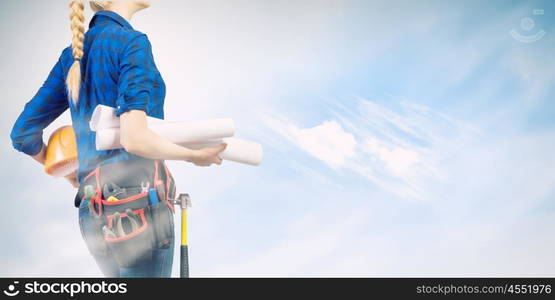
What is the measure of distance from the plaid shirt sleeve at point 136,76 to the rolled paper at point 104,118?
0.19 ft

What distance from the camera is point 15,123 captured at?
4.52 metres

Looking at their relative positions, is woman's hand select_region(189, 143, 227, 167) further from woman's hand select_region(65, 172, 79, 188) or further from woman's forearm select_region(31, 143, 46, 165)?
woman's forearm select_region(31, 143, 46, 165)

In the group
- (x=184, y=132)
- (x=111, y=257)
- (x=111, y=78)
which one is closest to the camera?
(x=111, y=78)

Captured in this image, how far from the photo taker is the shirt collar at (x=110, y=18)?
402cm

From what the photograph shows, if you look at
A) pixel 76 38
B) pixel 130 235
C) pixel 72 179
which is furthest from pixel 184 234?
pixel 76 38

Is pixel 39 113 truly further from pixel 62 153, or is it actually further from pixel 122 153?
pixel 122 153

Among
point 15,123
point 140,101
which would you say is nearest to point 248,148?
point 140,101

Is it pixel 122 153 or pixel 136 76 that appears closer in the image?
pixel 136 76

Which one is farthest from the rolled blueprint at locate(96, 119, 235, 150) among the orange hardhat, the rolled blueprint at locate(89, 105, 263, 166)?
the orange hardhat

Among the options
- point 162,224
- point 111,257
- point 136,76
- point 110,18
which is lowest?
point 111,257

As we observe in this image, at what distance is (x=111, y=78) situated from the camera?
390 cm

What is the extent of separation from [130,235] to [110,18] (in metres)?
1.28

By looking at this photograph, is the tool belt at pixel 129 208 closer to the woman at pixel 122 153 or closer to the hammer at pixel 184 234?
the woman at pixel 122 153

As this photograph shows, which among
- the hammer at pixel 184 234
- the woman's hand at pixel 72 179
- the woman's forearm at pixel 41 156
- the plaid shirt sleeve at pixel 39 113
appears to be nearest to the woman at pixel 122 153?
the hammer at pixel 184 234
